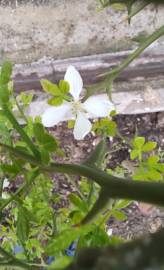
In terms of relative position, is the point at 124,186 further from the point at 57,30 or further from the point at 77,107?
the point at 57,30

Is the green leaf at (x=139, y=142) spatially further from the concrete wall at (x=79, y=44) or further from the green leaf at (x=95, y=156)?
the concrete wall at (x=79, y=44)

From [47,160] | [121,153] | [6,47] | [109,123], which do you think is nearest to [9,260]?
[47,160]

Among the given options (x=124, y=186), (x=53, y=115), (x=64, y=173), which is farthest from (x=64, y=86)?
(x=124, y=186)

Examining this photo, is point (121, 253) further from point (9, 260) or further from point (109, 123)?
point (109, 123)

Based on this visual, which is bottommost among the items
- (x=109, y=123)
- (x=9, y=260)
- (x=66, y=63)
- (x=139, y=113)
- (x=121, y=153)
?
(x=9, y=260)

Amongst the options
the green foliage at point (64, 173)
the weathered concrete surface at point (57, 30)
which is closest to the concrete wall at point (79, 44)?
the weathered concrete surface at point (57, 30)

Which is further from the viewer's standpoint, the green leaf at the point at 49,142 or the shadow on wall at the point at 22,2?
the shadow on wall at the point at 22,2
